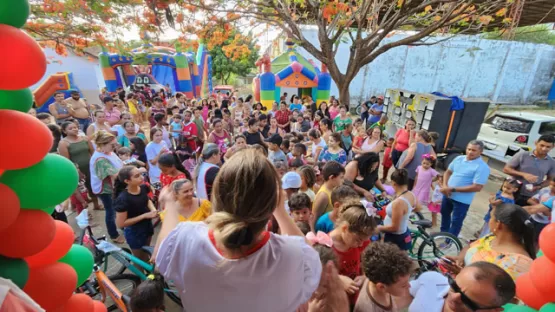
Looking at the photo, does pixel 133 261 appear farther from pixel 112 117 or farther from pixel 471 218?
pixel 471 218

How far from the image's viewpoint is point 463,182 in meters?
3.59

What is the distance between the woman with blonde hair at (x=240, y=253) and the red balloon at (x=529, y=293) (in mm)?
1267

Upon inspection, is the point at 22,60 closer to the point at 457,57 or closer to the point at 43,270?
the point at 43,270

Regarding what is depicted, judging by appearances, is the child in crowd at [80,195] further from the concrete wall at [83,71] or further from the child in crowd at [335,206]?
the concrete wall at [83,71]

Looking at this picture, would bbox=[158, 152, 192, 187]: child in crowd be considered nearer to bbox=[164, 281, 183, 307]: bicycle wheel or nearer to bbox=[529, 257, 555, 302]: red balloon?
bbox=[164, 281, 183, 307]: bicycle wheel

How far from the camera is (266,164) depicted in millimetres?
1011

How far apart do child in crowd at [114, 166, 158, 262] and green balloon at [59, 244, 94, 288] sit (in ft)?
4.01

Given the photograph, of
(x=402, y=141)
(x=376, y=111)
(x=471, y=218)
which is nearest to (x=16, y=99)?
(x=402, y=141)

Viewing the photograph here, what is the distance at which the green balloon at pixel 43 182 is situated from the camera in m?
1.08

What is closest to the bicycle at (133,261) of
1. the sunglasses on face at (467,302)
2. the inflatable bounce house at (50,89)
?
the sunglasses on face at (467,302)

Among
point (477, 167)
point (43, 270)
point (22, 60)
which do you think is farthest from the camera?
point (477, 167)

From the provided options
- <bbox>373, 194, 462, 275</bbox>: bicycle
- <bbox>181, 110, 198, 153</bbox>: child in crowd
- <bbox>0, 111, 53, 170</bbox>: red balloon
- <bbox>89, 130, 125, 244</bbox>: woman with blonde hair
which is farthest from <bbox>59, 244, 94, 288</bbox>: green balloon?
<bbox>181, 110, 198, 153</bbox>: child in crowd

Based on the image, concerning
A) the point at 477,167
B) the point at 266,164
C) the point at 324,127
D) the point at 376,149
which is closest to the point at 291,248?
the point at 266,164

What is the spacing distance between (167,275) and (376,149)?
4.46 m
